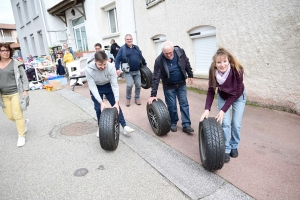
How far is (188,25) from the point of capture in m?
6.95

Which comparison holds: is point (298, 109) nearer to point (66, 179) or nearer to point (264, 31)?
point (264, 31)

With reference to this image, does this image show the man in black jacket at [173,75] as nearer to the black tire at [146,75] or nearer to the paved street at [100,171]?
the paved street at [100,171]

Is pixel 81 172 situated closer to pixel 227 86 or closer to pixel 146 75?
pixel 227 86

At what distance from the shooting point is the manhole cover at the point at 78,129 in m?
4.40

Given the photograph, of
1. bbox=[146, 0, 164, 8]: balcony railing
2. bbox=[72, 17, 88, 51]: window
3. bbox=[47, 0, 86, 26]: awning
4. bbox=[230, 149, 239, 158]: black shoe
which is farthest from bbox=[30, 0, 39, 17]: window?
Result: bbox=[230, 149, 239, 158]: black shoe

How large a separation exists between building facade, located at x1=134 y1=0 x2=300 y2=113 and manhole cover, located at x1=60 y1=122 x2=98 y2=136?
2687mm

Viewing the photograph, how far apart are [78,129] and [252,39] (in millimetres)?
4587

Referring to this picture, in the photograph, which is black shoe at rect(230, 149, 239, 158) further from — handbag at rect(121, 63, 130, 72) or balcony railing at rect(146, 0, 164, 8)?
balcony railing at rect(146, 0, 164, 8)

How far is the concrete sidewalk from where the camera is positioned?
2.47 meters

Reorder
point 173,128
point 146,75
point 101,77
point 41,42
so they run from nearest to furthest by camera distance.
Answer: point 101,77 < point 173,128 < point 146,75 < point 41,42

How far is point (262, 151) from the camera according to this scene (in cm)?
324

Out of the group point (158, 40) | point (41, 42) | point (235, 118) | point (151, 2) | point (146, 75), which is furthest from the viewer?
point (41, 42)

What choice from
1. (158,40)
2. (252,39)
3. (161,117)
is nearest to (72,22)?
(158,40)

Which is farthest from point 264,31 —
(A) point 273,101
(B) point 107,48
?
(B) point 107,48
